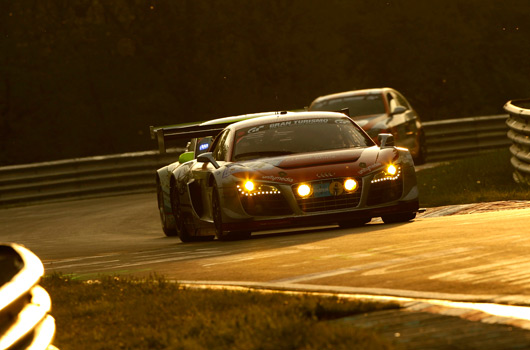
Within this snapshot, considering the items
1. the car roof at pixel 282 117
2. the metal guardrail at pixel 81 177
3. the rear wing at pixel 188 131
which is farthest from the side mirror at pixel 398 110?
the car roof at pixel 282 117

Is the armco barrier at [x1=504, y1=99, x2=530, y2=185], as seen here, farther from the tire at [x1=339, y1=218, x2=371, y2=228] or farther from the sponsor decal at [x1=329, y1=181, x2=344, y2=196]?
the sponsor decal at [x1=329, y1=181, x2=344, y2=196]

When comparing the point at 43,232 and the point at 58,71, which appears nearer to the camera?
the point at 43,232

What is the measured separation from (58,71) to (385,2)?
11597mm

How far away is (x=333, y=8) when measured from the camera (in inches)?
1649

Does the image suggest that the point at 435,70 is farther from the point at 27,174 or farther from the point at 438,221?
the point at 438,221

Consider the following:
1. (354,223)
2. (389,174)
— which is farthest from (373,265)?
(354,223)

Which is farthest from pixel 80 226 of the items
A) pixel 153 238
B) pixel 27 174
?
pixel 27 174

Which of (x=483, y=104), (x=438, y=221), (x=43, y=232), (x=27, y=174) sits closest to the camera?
(x=438, y=221)

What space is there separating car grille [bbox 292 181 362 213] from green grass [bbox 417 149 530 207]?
2847mm

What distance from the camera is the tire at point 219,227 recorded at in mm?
14211

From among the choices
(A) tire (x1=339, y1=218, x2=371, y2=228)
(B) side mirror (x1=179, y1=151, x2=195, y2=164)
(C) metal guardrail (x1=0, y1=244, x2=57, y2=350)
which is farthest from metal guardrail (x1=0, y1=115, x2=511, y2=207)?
(C) metal guardrail (x1=0, y1=244, x2=57, y2=350)

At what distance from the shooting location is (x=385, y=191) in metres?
14.2

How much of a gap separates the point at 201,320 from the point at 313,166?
267 inches

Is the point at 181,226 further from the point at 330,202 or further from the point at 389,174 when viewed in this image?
the point at 389,174
